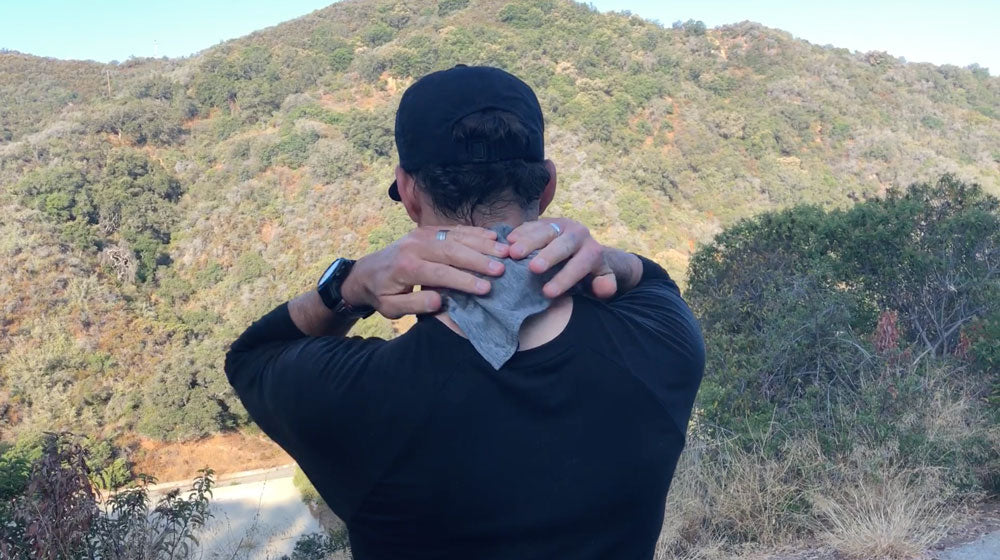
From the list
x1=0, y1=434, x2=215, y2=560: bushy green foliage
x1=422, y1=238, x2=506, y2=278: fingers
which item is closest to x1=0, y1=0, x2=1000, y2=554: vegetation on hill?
x1=0, y1=434, x2=215, y2=560: bushy green foliage

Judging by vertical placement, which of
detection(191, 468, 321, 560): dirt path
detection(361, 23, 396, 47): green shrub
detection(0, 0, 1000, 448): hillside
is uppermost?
detection(361, 23, 396, 47): green shrub

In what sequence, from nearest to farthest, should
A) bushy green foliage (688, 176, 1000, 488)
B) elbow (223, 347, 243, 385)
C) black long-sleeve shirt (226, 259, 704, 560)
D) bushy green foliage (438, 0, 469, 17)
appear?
1. black long-sleeve shirt (226, 259, 704, 560)
2. elbow (223, 347, 243, 385)
3. bushy green foliage (688, 176, 1000, 488)
4. bushy green foliage (438, 0, 469, 17)

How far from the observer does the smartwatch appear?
1.23 meters

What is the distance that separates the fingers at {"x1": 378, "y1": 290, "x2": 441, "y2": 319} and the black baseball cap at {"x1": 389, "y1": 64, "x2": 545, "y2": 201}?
21cm

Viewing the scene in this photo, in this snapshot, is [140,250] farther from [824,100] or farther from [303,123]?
[824,100]

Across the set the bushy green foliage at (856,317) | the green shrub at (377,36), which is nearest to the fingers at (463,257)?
the bushy green foliage at (856,317)

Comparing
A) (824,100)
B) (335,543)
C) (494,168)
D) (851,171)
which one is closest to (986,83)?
(824,100)

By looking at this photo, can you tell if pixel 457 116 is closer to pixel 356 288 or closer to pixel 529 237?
pixel 529 237

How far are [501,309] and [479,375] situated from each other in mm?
94

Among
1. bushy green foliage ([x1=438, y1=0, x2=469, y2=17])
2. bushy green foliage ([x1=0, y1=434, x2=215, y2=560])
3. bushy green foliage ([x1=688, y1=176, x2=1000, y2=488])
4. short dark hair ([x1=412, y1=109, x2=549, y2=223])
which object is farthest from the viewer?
bushy green foliage ([x1=438, y1=0, x2=469, y2=17])

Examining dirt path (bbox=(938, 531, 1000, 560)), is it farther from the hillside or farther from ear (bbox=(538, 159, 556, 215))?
the hillside

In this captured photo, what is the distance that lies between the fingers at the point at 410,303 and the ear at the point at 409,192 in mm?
146

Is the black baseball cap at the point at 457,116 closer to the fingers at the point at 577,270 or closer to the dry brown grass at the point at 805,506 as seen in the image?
the fingers at the point at 577,270

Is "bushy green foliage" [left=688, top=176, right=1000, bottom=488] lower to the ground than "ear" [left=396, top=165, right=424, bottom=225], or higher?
lower
